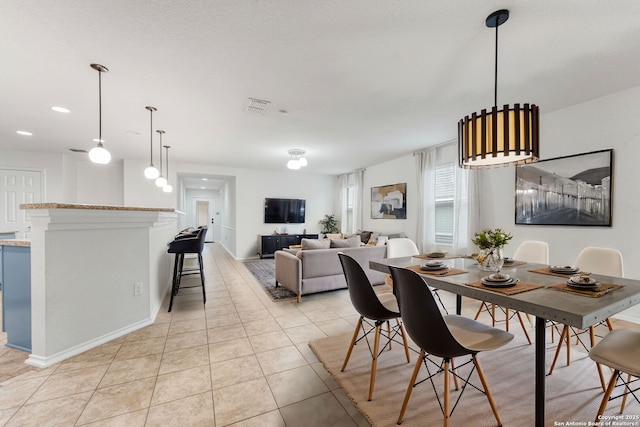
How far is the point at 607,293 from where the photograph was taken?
1438 mm

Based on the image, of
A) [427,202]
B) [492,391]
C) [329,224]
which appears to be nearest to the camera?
[492,391]

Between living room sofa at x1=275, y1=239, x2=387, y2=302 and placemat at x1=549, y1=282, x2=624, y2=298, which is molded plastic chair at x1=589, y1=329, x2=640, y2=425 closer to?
placemat at x1=549, y1=282, x2=624, y2=298

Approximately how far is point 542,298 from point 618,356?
43cm

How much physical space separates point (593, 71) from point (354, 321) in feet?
11.1

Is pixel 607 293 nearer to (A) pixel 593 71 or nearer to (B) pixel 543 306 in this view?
(B) pixel 543 306

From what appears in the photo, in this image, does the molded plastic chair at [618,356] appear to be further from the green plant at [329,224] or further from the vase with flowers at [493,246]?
the green plant at [329,224]

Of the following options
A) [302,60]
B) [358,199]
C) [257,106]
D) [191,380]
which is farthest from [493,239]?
[358,199]

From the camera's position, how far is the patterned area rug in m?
3.97

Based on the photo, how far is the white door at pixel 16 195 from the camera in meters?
5.00

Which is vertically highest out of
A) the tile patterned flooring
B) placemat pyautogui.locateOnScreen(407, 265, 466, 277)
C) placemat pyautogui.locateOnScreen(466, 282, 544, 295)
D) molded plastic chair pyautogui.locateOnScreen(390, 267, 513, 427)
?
placemat pyautogui.locateOnScreen(466, 282, 544, 295)

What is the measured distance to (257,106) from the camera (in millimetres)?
3209

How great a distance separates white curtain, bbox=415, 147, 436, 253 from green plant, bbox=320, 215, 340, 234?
340 centimetres

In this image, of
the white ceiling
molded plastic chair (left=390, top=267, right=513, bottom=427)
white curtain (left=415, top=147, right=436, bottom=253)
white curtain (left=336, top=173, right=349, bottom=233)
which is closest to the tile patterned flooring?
molded plastic chair (left=390, top=267, right=513, bottom=427)

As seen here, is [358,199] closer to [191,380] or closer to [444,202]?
[444,202]
